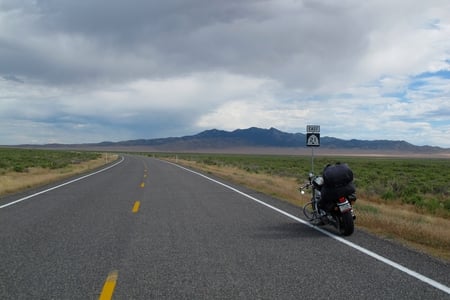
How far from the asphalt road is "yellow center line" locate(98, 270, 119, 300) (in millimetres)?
12

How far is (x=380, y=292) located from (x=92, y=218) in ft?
24.2

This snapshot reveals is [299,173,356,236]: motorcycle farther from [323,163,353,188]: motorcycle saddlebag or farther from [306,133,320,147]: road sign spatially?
[306,133,320,147]: road sign

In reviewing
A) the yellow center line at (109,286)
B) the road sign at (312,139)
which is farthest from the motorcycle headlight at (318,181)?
the road sign at (312,139)

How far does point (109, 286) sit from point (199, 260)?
63.4 inches

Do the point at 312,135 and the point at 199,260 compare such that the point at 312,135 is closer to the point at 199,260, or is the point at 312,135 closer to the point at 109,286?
the point at 199,260

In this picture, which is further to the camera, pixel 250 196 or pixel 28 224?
pixel 250 196

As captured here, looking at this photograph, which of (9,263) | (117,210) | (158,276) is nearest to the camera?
(158,276)

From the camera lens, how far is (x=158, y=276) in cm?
595

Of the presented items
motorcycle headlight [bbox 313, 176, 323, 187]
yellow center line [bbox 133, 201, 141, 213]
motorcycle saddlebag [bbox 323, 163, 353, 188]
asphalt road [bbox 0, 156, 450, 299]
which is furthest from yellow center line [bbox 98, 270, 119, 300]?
yellow center line [bbox 133, 201, 141, 213]

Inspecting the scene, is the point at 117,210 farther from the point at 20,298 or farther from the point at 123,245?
the point at 20,298

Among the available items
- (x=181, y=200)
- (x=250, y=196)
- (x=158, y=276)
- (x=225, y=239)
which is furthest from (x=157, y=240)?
(x=250, y=196)

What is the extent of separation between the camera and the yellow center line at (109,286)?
5.15m

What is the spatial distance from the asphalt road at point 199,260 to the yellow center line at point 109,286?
0.01 metres

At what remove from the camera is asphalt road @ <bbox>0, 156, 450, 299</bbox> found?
5387 millimetres
